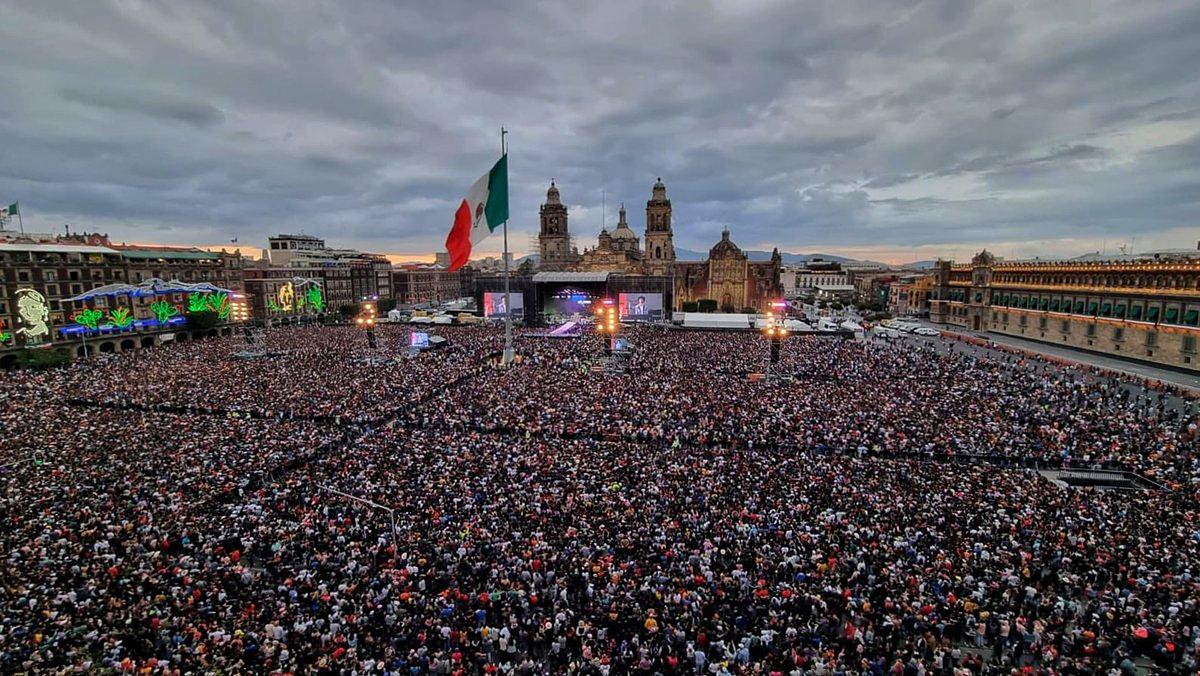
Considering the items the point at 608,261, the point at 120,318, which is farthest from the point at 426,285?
the point at 120,318

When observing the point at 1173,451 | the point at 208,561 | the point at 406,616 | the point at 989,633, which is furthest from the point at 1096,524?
the point at 208,561

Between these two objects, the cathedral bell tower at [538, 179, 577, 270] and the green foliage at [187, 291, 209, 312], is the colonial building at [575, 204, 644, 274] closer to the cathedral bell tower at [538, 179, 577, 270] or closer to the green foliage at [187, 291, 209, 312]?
the cathedral bell tower at [538, 179, 577, 270]

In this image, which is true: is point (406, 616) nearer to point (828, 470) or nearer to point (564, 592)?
point (564, 592)

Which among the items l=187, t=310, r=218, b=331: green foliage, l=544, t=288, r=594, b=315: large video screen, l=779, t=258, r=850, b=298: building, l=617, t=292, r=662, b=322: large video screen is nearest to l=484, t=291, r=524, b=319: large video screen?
l=544, t=288, r=594, b=315: large video screen

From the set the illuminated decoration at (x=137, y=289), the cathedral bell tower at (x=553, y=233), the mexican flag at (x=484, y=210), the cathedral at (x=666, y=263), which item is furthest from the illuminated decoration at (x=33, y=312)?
the cathedral bell tower at (x=553, y=233)

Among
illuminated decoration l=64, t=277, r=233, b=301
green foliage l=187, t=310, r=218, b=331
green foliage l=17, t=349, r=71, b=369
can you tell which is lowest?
green foliage l=17, t=349, r=71, b=369

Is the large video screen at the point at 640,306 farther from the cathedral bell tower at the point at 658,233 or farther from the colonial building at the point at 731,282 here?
A: the cathedral bell tower at the point at 658,233
